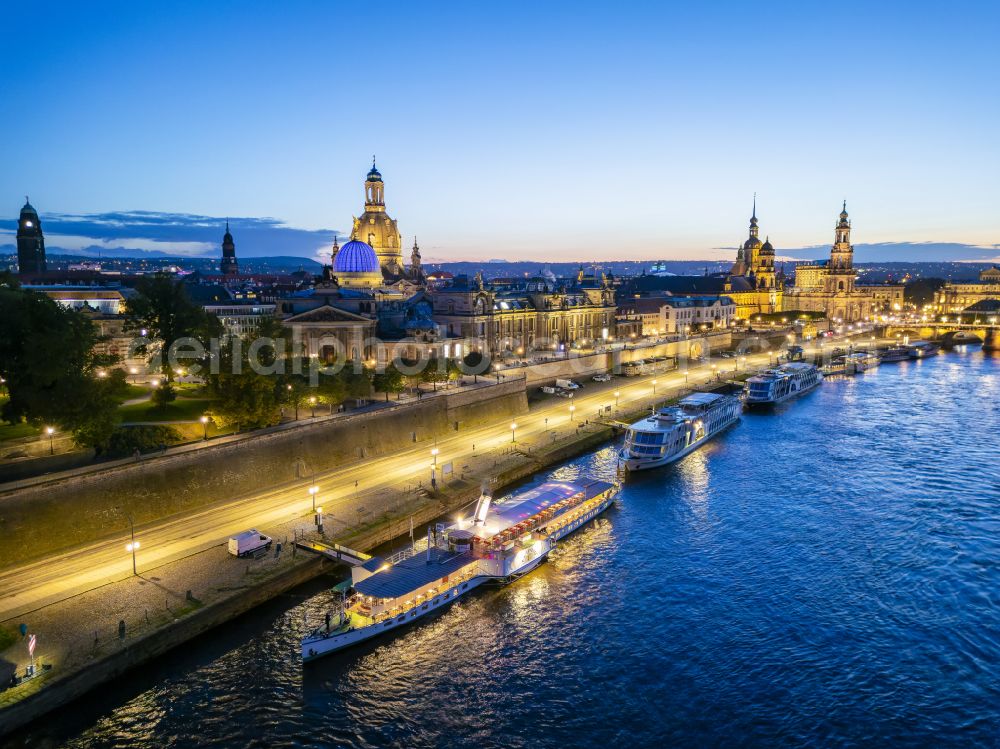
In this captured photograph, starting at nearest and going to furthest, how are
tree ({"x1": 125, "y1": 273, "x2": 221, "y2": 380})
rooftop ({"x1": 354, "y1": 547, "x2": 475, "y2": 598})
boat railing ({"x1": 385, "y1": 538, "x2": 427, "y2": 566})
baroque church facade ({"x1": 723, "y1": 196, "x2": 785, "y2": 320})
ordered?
rooftop ({"x1": 354, "y1": 547, "x2": 475, "y2": 598}), boat railing ({"x1": 385, "y1": 538, "x2": 427, "y2": 566}), tree ({"x1": 125, "y1": 273, "x2": 221, "y2": 380}), baroque church facade ({"x1": 723, "y1": 196, "x2": 785, "y2": 320})

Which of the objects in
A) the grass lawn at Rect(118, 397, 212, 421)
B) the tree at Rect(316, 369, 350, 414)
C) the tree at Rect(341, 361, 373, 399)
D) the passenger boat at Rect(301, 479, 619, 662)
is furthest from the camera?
the tree at Rect(341, 361, 373, 399)

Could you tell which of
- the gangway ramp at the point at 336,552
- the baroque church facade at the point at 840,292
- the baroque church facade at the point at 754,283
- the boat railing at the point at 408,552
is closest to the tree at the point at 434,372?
the boat railing at the point at 408,552

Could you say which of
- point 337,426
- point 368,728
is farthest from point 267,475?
point 368,728

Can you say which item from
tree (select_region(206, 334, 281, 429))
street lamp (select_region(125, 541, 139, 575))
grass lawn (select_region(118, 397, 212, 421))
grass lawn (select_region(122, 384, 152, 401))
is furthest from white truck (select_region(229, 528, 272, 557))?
grass lawn (select_region(122, 384, 152, 401))

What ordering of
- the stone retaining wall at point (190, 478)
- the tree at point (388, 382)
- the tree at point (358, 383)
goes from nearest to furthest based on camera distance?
the stone retaining wall at point (190, 478)
the tree at point (358, 383)
the tree at point (388, 382)

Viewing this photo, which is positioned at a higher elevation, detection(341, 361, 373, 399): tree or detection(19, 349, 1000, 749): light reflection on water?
detection(341, 361, 373, 399): tree

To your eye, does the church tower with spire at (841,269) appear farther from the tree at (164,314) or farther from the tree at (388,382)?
the tree at (164,314)

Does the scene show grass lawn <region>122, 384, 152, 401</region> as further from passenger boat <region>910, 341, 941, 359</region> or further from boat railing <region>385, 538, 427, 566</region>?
passenger boat <region>910, 341, 941, 359</region>
